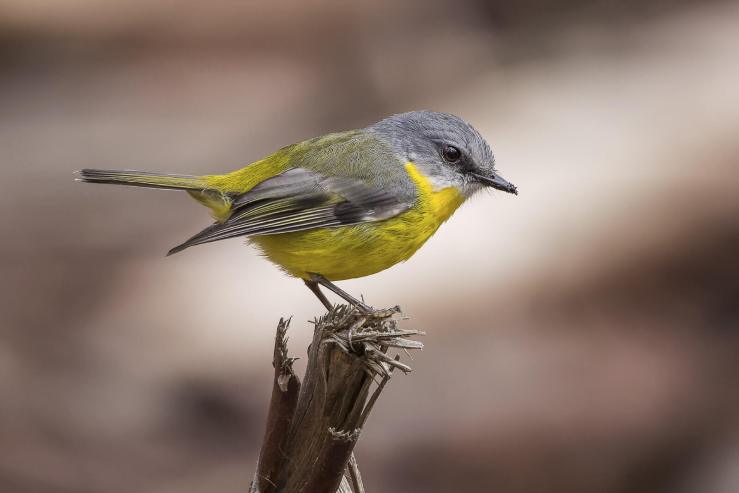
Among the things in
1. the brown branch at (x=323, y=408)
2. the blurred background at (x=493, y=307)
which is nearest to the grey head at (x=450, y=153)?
the brown branch at (x=323, y=408)

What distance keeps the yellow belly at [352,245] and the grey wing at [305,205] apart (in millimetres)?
42

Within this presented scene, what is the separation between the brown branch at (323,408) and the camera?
11.3ft

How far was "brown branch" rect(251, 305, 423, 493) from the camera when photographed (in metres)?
3.44

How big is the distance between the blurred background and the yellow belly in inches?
115

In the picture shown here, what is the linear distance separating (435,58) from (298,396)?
7.70 meters

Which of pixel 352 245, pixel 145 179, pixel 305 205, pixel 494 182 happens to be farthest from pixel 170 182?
pixel 494 182

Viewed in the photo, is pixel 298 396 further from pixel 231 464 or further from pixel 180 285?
pixel 180 285

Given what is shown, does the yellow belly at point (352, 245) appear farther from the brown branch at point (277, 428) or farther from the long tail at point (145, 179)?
the brown branch at point (277, 428)

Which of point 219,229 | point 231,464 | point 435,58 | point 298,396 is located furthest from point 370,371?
point 435,58

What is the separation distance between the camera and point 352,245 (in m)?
4.45

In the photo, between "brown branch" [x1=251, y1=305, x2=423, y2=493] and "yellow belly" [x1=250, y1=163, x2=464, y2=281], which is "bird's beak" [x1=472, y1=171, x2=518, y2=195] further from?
"brown branch" [x1=251, y1=305, x2=423, y2=493]

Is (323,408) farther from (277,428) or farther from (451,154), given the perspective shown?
(451,154)

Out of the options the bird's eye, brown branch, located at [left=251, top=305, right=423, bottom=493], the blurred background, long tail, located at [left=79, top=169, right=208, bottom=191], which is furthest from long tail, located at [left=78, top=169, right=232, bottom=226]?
the blurred background

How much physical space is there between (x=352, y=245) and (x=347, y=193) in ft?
0.93
